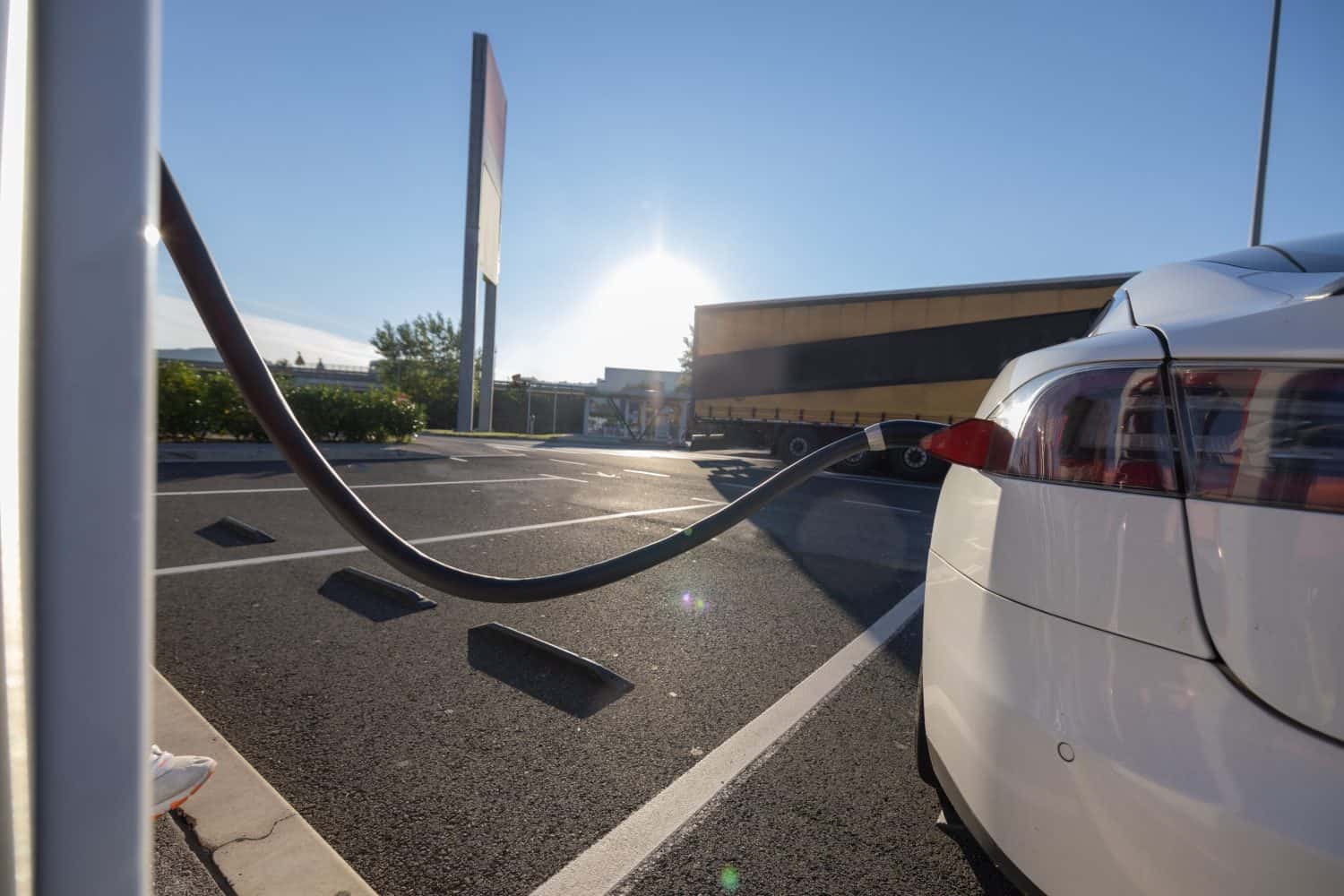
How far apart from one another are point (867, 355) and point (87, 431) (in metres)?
14.4

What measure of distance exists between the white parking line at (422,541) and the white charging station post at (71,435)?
2.82m

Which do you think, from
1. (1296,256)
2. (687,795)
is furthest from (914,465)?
(687,795)

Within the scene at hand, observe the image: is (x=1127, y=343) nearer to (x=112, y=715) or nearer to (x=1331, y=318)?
(x=1331, y=318)

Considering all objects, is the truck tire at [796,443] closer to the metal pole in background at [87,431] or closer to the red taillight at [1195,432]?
the red taillight at [1195,432]

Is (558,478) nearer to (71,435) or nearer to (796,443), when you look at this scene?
(796,443)

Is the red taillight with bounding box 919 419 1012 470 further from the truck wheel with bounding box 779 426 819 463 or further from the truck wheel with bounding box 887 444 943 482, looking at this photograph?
the truck wheel with bounding box 779 426 819 463

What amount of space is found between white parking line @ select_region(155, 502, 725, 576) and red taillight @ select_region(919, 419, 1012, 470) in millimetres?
2749

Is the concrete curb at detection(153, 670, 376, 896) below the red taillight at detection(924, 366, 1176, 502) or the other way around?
below

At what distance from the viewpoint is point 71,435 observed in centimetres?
61

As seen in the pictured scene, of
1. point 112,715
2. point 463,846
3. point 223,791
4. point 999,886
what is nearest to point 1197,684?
point 999,886

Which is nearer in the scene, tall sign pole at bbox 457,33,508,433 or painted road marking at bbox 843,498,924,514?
painted road marking at bbox 843,498,924,514

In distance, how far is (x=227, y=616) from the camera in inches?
140

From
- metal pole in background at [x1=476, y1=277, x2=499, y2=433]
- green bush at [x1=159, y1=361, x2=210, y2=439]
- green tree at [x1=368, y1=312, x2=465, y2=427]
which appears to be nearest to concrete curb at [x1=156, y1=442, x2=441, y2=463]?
green bush at [x1=159, y1=361, x2=210, y2=439]

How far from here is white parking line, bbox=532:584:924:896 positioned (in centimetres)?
175
